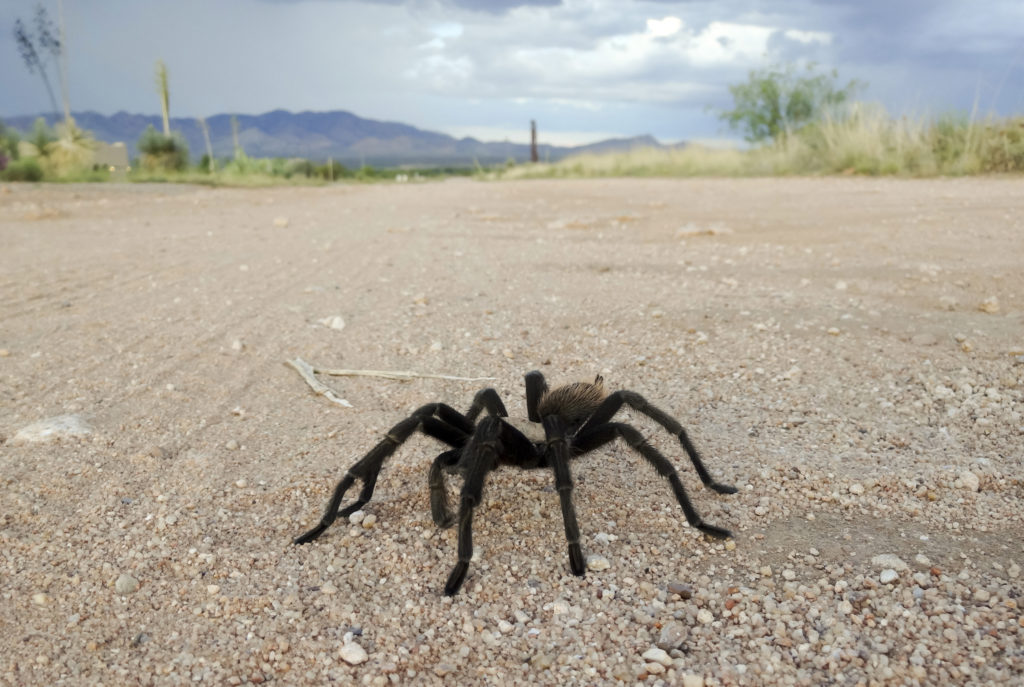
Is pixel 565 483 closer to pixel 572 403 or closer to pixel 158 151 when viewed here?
pixel 572 403

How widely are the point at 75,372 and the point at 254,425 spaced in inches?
51.4

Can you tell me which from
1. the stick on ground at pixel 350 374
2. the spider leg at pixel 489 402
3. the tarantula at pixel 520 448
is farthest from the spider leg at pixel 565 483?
the stick on ground at pixel 350 374

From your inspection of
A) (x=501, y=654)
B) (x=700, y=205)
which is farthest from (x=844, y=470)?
(x=700, y=205)

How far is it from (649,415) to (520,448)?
0.52 metres

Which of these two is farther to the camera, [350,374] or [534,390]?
[350,374]

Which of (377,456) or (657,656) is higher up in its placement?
(377,456)

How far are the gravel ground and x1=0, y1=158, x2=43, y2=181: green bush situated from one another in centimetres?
1338

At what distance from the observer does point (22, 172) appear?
57.4ft

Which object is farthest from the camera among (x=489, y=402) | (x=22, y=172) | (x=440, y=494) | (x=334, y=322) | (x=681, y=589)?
(x=22, y=172)

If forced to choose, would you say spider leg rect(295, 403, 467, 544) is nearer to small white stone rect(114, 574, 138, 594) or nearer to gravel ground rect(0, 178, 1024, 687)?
gravel ground rect(0, 178, 1024, 687)

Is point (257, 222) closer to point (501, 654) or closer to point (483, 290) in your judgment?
point (483, 290)

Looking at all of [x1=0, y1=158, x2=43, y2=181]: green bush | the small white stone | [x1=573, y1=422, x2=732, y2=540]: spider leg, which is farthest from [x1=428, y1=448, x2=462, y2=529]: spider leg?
[x1=0, y1=158, x2=43, y2=181]: green bush

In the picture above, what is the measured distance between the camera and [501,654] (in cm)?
206

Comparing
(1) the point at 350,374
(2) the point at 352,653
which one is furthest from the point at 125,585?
(1) the point at 350,374
